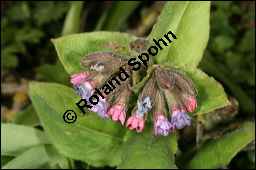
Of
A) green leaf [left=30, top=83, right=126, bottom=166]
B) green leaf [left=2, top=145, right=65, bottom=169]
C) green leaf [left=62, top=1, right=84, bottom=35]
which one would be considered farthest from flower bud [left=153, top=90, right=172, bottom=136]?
green leaf [left=62, top=1, right=84, bottom=35]

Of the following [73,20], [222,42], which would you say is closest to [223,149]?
[222,42]

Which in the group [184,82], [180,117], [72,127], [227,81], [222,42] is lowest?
[227,81]

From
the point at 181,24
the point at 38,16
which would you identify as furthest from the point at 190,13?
the point at 38,16

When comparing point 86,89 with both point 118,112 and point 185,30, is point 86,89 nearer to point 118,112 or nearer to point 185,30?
point 118,112

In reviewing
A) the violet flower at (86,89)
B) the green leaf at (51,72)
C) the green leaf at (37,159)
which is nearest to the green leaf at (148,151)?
the violet flower at (86,89)

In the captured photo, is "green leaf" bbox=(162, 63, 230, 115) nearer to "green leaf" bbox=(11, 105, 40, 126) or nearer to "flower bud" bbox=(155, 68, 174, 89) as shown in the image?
"flower bud" bbox=(155, 68, 174, 89)

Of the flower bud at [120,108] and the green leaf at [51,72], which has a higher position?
the green leaf at [51,72]

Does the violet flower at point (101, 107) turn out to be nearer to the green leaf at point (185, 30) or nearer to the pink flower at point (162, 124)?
the pink flower at point (162, 124)

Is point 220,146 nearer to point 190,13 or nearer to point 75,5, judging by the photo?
point 190,13
